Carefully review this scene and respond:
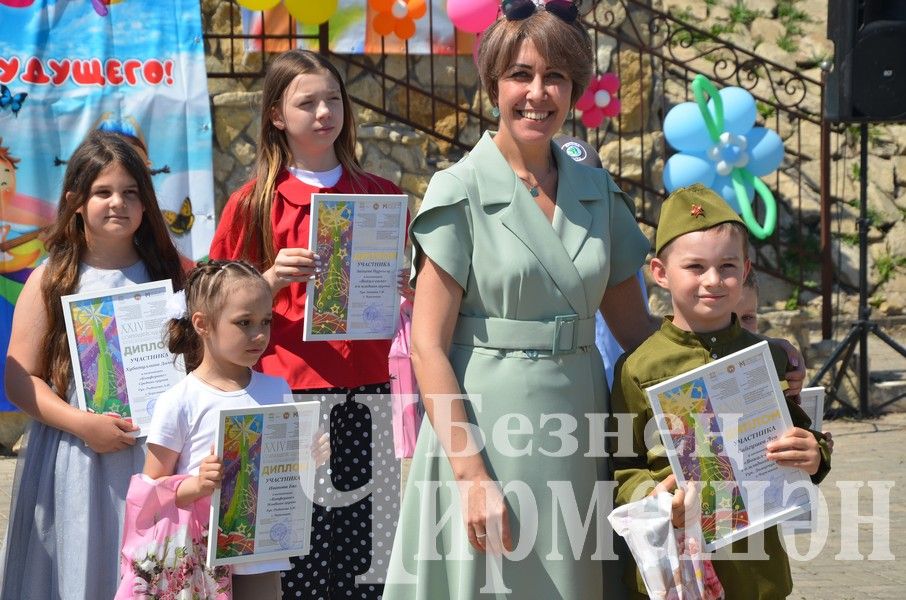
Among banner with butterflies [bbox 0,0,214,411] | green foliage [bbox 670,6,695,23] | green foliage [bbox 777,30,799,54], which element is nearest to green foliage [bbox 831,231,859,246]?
green foliage [bbox 777,30,799,54]

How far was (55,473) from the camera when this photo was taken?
4.01m

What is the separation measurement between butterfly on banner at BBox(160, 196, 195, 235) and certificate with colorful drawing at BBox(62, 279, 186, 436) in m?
4.61

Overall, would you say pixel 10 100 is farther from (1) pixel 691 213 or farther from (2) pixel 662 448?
(2) pixel 662 448

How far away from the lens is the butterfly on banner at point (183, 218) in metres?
8.46

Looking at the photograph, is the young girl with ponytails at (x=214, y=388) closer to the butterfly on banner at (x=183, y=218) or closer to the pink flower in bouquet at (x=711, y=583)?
the pink flower in bouquet at (x=711, y=583)

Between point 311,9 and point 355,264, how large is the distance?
510cm

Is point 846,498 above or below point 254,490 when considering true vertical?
below

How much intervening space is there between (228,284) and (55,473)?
855mm

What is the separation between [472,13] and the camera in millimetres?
8953

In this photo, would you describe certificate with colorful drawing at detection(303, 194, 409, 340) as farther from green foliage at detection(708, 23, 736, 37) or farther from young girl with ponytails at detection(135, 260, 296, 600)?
green foliage at detection(708, 23, 736, 37)

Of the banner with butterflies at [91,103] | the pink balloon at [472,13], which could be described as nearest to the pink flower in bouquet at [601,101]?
the pink balloon at [472,13]

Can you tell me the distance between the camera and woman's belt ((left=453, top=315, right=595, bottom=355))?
3.11 metres

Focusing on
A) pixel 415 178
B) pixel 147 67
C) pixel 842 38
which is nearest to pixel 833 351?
pixel 842 38

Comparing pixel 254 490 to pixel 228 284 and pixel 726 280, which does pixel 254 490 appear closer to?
pixel 228 284
